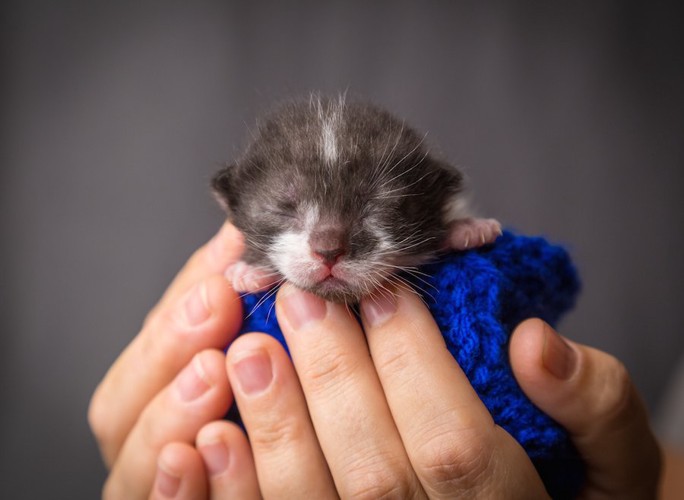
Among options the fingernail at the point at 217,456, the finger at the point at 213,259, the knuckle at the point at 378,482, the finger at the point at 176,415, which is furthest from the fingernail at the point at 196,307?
the knuckle at the point at 378,482

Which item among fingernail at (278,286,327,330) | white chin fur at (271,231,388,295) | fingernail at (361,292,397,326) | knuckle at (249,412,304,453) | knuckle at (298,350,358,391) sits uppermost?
white chin fur at (271,231,388,295)

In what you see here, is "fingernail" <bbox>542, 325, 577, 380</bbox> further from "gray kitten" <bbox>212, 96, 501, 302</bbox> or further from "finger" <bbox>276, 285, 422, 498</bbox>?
"finger" <bbox>276, 285, 422, 498</bbox>

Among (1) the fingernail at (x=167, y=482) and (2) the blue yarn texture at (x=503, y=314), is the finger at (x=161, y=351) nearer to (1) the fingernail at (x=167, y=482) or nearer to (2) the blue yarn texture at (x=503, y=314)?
(2) the blue yarn texture at (x=503, y=314)

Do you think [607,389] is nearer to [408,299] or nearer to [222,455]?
[408,299]

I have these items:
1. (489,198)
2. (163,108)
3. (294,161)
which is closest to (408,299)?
(294,161)

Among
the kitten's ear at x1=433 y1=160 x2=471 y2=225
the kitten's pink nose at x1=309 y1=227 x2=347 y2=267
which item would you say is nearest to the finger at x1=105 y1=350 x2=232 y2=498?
the kitten's pink nose at x1=309 y1=227 x2=347 y2=267

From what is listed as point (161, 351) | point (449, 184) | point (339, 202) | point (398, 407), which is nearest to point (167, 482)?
point (161, 351)

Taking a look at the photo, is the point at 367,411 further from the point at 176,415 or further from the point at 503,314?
the point at 176,415
